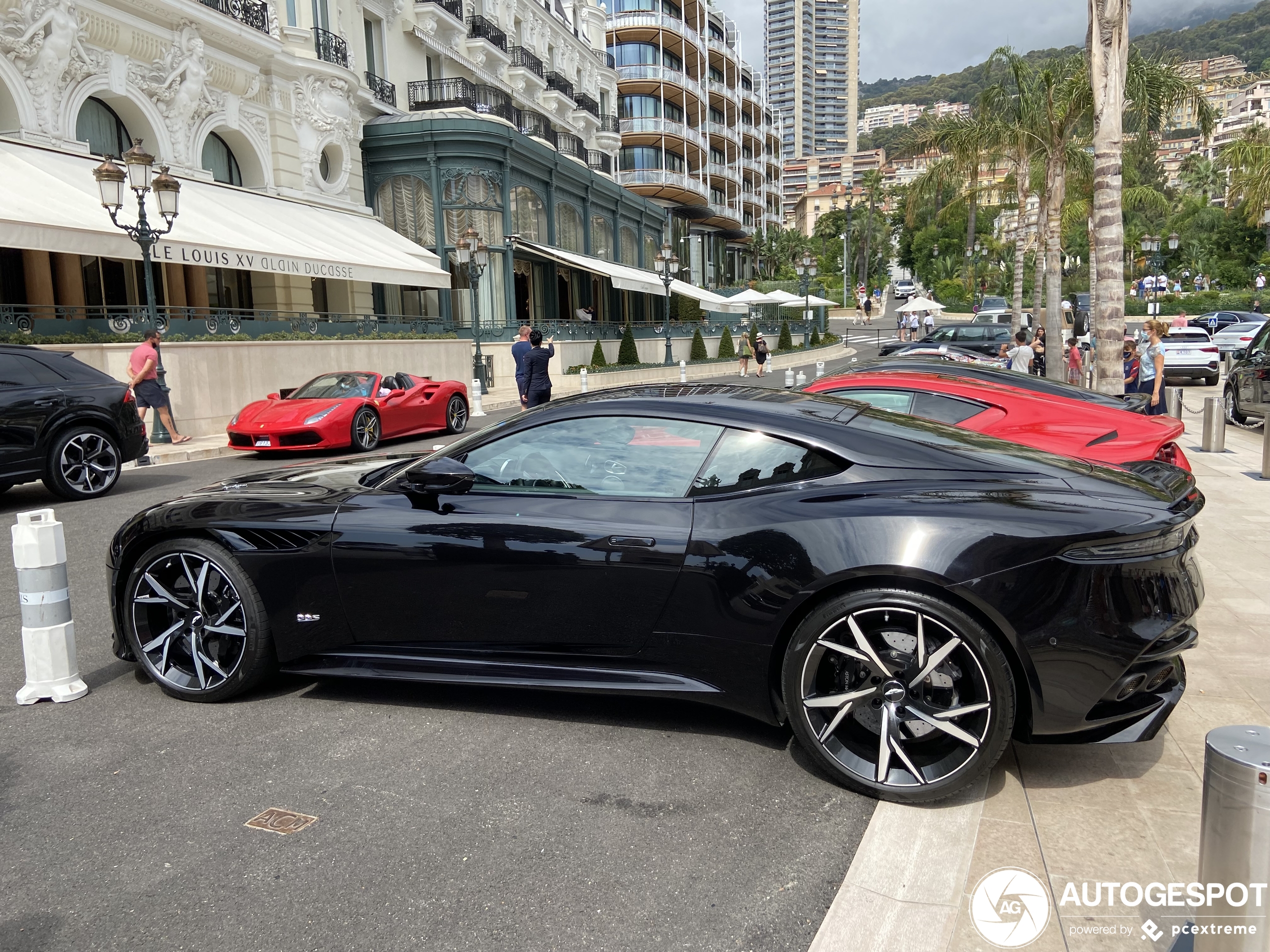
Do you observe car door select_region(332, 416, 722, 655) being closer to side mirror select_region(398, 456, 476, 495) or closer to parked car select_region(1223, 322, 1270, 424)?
side mirror select_region(398, 456, 476, 495)

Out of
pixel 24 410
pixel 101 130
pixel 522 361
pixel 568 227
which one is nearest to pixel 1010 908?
pixel 24 410

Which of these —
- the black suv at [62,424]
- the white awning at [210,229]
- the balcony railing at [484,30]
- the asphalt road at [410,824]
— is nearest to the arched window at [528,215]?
the white awning at [210,229]

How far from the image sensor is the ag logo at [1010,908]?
261 centimetres

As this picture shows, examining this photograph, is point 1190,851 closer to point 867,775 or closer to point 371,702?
point 867,775

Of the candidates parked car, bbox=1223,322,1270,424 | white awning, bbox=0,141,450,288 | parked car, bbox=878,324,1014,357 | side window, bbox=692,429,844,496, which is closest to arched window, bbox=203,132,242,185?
white awning, bbox=0,141,450,288

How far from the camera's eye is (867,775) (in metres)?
3.40

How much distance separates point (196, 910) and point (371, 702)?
63.3 inches

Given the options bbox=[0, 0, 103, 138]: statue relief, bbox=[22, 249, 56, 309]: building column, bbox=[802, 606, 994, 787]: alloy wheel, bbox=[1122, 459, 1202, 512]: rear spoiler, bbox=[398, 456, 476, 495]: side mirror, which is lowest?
bbox=[802, 606, 994, 787]: alloy wheel

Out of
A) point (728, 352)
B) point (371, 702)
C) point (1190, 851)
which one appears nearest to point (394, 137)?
point (728, 352)

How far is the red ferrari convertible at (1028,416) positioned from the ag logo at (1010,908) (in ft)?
13.1

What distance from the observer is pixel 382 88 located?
Result: 1192 inches

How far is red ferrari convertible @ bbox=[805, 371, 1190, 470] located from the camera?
6625 millimetres

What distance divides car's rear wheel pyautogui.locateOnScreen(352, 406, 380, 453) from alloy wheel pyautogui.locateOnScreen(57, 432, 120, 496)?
3.99 m

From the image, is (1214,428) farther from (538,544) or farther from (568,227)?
(568,227)
